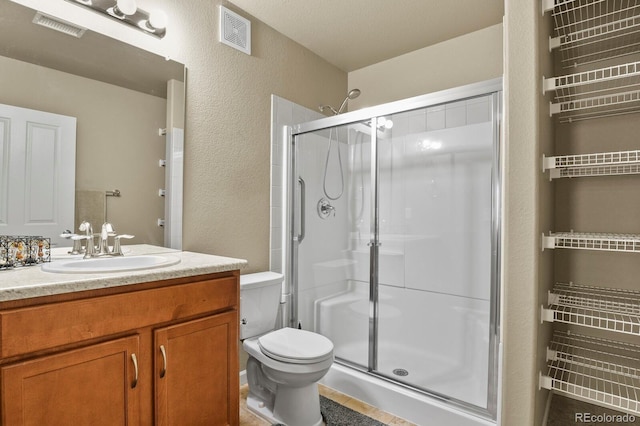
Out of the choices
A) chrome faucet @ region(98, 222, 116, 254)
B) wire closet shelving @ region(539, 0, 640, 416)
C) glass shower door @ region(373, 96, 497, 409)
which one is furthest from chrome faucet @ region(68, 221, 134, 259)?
wire closet shelving @ region(539, 0, 640, 416)

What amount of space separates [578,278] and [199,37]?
8.32 feet

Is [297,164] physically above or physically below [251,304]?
above

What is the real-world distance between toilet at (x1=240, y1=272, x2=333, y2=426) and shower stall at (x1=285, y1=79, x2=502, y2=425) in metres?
0.44

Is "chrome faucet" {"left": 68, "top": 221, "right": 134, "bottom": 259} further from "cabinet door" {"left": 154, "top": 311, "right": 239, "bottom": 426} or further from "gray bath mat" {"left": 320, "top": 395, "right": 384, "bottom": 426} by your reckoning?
"gray bath mat" {"left": 320, "top": 395, "right": 384, "bottom": 426}

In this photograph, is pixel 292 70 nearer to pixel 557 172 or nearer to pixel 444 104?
pixel 444 104

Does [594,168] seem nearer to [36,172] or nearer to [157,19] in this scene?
[157,19]

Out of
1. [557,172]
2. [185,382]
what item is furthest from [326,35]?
[185,382]

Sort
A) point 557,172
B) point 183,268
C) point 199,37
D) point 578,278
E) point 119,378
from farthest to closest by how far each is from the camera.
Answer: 1. point 199,37
2. point 578,278
3. point 557,172
4. point 183,268
5. point 119,378

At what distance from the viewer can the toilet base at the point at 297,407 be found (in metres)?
1.81

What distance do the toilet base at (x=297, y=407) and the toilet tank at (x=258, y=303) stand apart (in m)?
0.38

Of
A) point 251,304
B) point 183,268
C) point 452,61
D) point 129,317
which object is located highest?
point 452,61

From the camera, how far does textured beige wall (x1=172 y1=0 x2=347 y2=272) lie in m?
2.05

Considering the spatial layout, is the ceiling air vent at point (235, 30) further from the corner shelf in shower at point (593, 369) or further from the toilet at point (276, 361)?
the corner shelf in shower at point (593, 369)

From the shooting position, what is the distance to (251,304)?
82.2 inches
